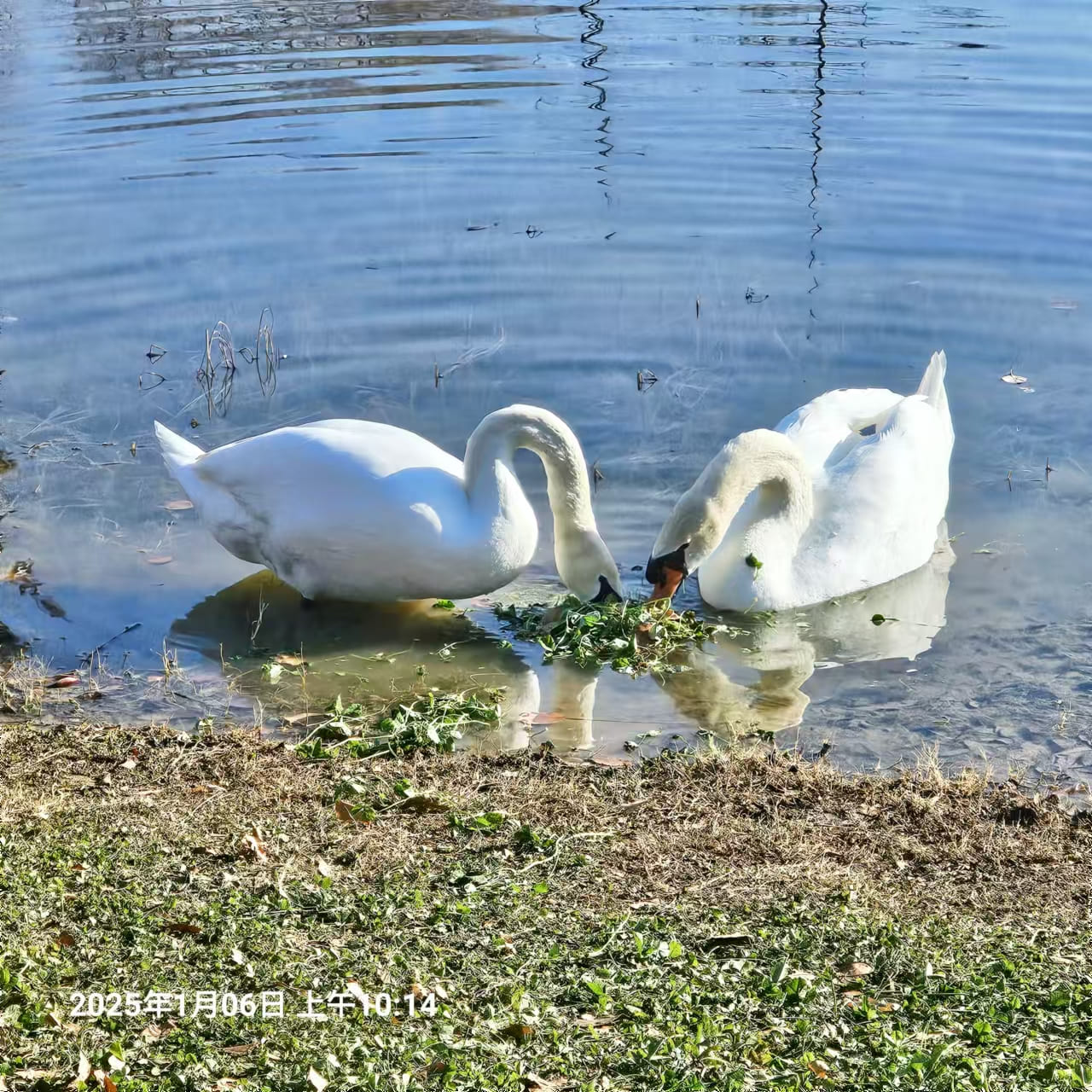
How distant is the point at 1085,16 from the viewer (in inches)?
850

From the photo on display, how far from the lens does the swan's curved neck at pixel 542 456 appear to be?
24.3ft

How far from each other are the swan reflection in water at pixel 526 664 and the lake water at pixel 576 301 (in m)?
0.03

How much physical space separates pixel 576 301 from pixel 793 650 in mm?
4993

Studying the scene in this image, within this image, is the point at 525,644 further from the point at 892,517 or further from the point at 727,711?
the point at 892,517

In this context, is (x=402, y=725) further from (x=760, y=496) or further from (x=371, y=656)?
(x=760, y=496)

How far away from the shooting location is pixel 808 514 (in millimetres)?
7934

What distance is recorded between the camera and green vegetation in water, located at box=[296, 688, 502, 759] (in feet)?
19.6

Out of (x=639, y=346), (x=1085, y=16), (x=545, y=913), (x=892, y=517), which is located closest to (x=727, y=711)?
(x=892, y=517)

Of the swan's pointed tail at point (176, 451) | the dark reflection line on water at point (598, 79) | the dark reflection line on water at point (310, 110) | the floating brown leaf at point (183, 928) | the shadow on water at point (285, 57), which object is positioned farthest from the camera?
the shadow on water at point (285, 57)

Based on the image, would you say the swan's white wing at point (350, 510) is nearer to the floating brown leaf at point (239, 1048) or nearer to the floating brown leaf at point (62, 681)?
the floating brown leaf at point (62, 681)

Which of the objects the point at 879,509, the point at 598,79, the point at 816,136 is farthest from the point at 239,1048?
the point at 598,79

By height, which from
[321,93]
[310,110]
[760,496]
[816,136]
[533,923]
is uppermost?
[321,93]

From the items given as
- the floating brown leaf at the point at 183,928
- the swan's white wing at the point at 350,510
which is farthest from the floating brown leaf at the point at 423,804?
the swan's white wing at the point at 350,510

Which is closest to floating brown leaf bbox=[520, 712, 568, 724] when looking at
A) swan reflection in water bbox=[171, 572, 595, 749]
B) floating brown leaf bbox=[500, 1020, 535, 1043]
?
swan reflection in water bbox=[171, 572, 595, 749]
